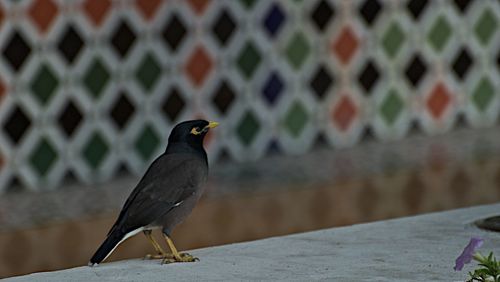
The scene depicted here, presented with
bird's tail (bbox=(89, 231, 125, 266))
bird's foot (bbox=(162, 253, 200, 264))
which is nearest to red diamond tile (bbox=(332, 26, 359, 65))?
bird's tail (bbox=(89, 231, 125, 266))

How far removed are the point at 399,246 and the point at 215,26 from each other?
3.93m

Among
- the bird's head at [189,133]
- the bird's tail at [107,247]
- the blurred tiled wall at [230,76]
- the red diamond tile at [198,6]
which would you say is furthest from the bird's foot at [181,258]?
the red diamond tile at [198,6]

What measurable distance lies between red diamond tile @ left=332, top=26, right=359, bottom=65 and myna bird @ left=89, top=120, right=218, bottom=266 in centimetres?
388

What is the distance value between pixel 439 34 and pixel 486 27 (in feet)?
0.94

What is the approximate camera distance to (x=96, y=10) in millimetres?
7266

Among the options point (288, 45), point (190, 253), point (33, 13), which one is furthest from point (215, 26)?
point (190, 253)

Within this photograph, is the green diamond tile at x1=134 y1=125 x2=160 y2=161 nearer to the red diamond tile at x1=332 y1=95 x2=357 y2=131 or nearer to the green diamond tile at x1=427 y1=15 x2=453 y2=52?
the red diamond tile at x1=332 y1=95 x2=357 y2=131

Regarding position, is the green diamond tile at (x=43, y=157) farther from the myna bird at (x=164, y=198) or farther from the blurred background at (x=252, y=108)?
the myna bird at (x=164, y=198)

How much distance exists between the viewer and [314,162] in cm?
752

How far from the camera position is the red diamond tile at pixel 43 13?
7105mm

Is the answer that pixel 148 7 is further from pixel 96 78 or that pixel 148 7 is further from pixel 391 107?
pixel 391 107

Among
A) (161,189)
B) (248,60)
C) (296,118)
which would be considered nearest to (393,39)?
(296,118)

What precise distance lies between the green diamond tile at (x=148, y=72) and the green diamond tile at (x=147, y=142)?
20 centimetres

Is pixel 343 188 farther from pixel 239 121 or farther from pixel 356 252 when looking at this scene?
pixel 356 252
